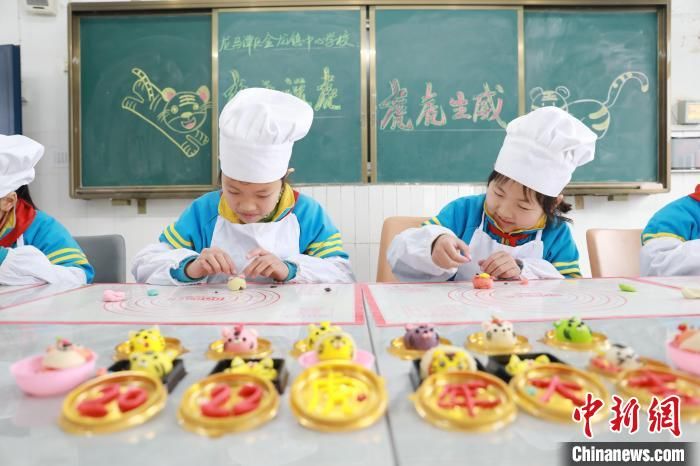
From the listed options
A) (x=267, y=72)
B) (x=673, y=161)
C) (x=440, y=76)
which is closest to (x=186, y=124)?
(x=267, y=72)

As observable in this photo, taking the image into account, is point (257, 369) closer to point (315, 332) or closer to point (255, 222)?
point (315, 332)

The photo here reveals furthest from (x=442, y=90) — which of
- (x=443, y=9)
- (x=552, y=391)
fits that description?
(x=552, y=391)

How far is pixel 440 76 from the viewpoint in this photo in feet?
8.01

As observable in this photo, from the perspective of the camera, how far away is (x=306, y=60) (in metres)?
2.42

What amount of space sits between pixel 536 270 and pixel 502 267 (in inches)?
6.0

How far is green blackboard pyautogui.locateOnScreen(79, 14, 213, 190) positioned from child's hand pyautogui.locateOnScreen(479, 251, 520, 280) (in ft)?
5.97

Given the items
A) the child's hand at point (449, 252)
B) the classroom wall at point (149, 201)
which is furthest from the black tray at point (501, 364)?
the classroom wall at point (149, 201)

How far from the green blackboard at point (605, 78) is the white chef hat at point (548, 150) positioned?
1.41 metres

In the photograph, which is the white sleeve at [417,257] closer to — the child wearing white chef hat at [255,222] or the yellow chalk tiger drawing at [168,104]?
the child wearing white chef hat at [255,222]

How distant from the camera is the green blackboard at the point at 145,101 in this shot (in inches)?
96.1

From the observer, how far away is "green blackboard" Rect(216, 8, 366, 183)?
7.86 ft

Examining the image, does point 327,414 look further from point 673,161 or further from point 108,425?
point 673,161

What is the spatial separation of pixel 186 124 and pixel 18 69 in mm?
921

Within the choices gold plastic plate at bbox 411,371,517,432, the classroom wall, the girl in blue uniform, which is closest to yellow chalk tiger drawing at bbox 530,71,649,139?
the classroom wall
